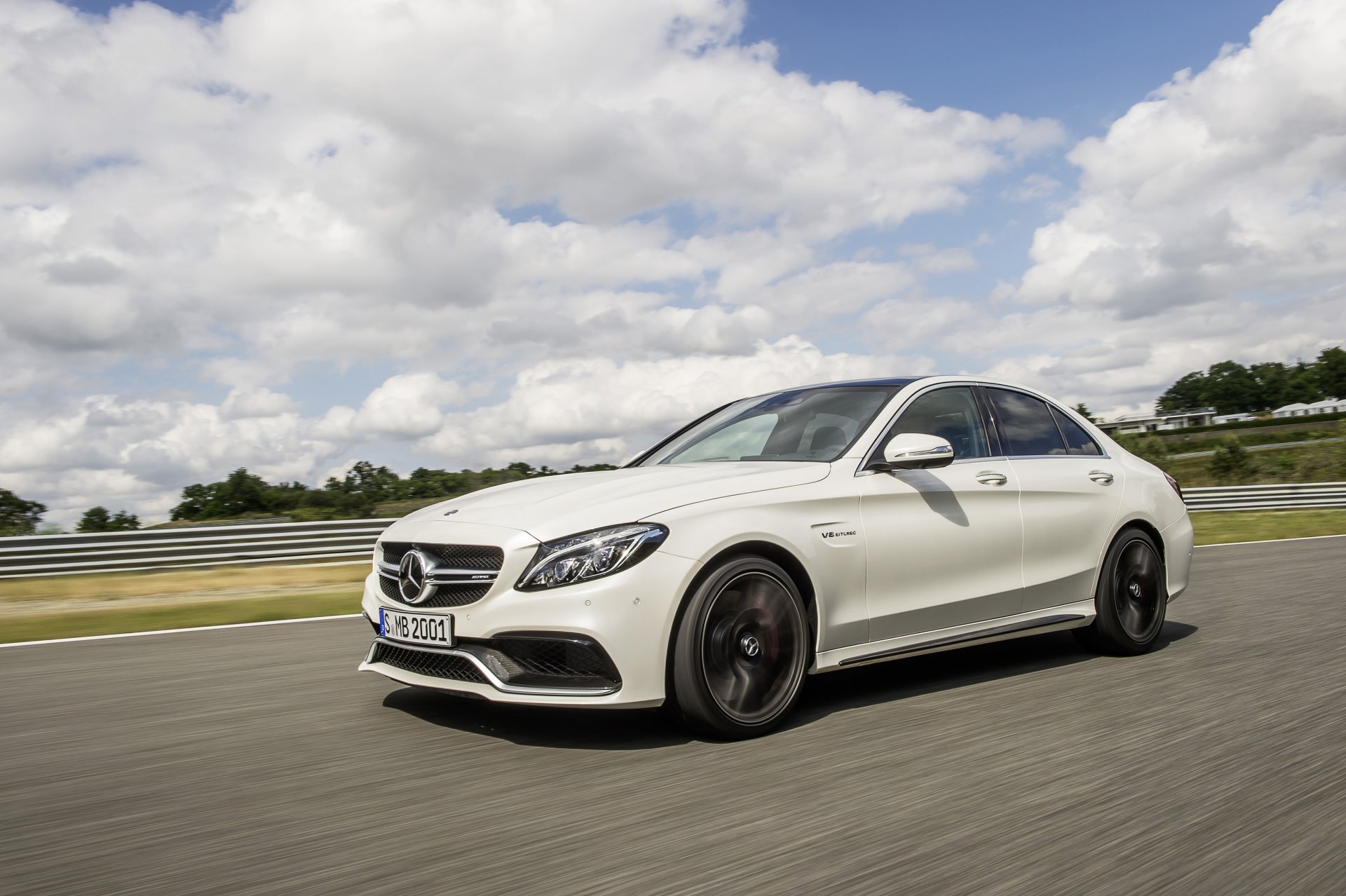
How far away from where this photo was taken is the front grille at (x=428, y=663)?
13.8 feet

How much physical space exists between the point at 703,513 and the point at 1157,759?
6.18ft

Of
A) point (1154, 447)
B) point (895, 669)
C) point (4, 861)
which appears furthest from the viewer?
point (1154, 447)

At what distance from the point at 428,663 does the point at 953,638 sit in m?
2.44

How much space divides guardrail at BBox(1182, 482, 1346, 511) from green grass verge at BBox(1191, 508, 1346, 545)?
1.52 ft

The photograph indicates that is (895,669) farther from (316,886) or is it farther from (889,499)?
(316,886)

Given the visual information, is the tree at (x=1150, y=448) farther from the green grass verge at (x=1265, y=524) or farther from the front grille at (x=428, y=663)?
the front grille at (x=428, y=663)

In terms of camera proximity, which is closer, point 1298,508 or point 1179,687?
point 1179,687

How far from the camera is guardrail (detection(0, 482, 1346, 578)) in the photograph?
13.8 metres

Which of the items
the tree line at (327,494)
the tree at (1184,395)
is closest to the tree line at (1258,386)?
the tree at (1184,395)

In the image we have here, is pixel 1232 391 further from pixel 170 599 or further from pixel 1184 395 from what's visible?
pixel 170 599

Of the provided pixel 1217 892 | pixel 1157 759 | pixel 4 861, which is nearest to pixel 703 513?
pixel 1157 759

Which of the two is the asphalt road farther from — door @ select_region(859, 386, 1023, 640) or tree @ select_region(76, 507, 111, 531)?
tree @ select_region(76, 507, 111, 531)

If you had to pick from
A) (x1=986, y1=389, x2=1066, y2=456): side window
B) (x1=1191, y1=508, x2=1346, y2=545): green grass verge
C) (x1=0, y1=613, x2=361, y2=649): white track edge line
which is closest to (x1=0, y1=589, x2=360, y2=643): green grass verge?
(x1=0, y1=613, x2=361, y2=649): white track edge line

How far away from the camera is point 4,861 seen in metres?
3.04
